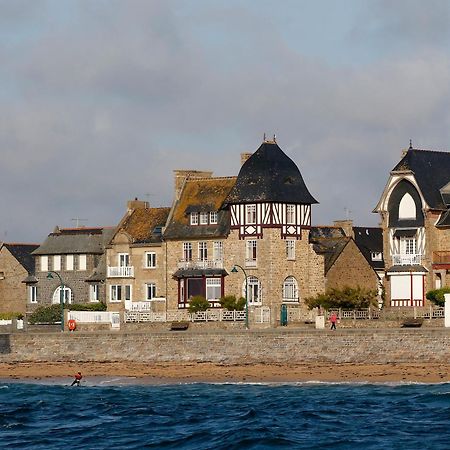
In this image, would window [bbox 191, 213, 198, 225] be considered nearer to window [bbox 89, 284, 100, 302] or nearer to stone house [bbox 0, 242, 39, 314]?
window [bbox 89, 284, 100, 302]

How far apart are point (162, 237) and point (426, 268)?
15112mm

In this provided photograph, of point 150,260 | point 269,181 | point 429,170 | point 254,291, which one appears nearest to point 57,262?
point 150,260

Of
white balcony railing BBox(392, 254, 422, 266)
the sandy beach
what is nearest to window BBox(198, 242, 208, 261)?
white balcony railing BBox(392, 254, 422, 266)

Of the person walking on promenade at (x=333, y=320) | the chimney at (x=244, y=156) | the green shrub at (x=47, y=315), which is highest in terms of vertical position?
the chimney at (x=244, y=156)

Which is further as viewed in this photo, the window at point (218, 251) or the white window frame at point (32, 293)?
the white window frame at point (32, 293)

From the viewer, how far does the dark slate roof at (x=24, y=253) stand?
9794 cm

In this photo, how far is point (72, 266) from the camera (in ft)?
310

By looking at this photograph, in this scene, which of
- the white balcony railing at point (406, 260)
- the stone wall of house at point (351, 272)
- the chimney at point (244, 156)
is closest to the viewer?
the white balcony railing at point (406, 260)

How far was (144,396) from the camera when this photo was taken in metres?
62.1

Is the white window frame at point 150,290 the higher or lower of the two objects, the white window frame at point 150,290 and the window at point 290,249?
the lower

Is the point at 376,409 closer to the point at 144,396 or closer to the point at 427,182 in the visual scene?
the point at 144,396

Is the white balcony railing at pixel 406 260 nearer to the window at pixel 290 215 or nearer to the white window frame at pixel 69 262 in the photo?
the window at pixel 290 215

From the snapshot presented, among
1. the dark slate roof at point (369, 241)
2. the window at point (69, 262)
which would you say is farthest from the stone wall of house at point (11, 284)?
the dark slate roof at point (369, 241)

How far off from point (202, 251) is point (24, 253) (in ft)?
58.0
